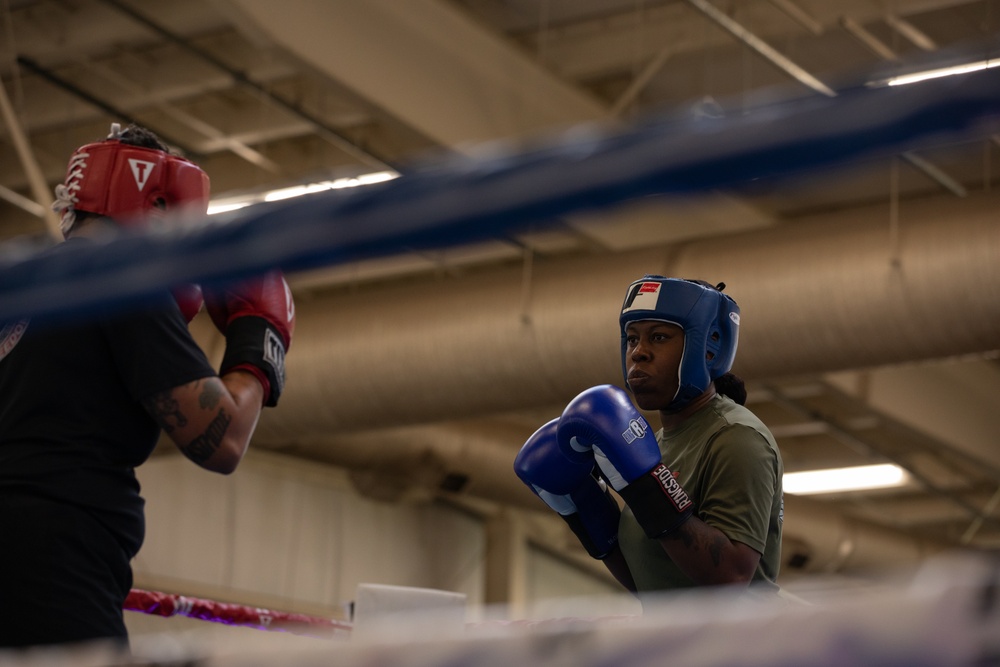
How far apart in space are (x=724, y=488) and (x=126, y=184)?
1044 mm

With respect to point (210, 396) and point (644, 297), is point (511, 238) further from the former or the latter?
point (210, 396)

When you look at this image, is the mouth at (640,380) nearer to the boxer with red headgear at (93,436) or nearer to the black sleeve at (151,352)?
the boxer with red headgear at (93,436)

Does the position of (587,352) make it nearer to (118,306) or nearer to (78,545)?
(78,545)

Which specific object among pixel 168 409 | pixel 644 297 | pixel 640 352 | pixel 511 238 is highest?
pixel 511 238

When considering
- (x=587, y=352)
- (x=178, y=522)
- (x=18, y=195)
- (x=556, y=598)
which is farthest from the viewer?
(x=556, y=598)

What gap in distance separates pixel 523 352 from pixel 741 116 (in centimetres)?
561

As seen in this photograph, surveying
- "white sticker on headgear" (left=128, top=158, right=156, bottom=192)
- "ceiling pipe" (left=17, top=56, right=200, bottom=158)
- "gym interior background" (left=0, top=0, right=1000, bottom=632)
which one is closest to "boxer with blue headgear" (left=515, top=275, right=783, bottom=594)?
"white sticker on headgear" (left=128, top=158, right=156, bottom=192)

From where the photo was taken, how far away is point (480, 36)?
6.60 metres

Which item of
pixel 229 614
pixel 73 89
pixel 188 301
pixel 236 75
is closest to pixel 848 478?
pixel 236 75

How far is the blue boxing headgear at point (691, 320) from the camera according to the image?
2414 mm

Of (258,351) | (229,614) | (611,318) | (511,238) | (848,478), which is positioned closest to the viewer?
(258,351)

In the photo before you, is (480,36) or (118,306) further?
(480,36)

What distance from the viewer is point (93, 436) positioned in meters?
1.79

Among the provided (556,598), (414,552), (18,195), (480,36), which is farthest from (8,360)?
(556,598)
